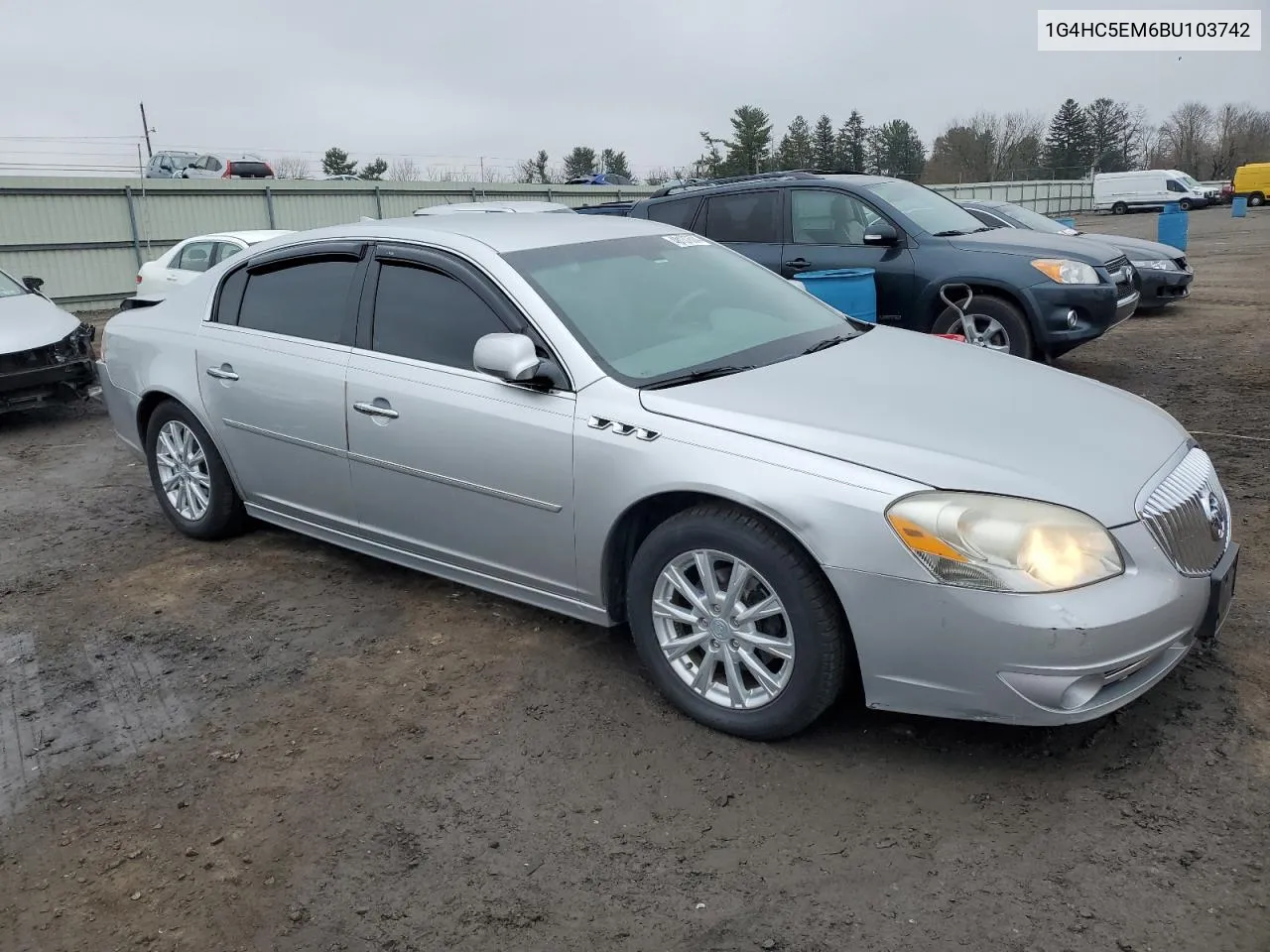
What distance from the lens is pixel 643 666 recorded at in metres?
3.69

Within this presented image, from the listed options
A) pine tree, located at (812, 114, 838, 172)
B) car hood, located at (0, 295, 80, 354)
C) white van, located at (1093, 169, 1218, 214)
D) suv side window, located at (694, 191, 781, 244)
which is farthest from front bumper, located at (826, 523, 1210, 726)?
pine tree, located at (812, 114, 838, 172)

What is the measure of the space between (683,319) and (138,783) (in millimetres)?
2464

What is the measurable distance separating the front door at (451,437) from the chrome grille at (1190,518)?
71.7 inches

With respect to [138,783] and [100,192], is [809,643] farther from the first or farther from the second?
[100,192]

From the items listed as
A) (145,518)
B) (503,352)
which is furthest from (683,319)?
(145,518)

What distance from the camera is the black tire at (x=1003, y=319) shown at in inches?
299

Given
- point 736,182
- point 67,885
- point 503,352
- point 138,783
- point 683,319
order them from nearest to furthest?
1. point 67,885
2. point 138,783
3. point 503,352
4. point 683,319
5. point 736,182

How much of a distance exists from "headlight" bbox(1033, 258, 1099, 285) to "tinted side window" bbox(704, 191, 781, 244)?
203 cm

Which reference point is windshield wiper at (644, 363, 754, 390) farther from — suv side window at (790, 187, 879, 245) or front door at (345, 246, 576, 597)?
suv side window at (790, 187, 879, 245)

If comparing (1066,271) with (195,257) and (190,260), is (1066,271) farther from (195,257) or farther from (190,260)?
(190,260)

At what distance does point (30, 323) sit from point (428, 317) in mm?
6018

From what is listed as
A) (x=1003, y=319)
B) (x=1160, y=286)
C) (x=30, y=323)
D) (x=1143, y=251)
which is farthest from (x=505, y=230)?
(x=1143, y=251)

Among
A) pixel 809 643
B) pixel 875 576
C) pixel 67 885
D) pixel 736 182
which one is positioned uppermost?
pixel 736 182

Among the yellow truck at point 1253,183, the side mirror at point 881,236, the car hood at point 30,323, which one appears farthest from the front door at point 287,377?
the yellow truck at point 1253,183
